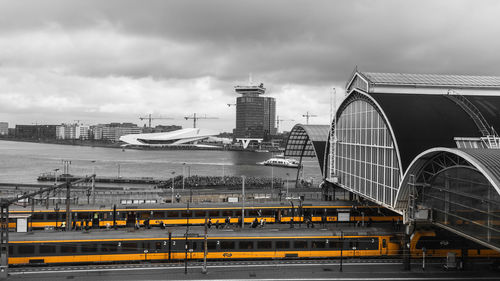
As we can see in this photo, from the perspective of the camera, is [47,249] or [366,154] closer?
[47,249]

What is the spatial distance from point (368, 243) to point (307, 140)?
1473 inches

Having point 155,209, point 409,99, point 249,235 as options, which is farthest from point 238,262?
point 409,99

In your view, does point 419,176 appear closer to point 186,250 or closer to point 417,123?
point 417,123

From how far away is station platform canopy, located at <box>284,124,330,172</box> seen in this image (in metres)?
47.3

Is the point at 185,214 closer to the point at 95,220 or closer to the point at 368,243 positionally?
the point at 95,220

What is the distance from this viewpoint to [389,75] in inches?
1480

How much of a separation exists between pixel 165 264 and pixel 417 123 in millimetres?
18585

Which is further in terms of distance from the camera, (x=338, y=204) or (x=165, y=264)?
(x=338, y=204)

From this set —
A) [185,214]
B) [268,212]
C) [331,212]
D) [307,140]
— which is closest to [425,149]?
[331,212]

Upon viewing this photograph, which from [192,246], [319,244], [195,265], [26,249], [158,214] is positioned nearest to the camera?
[26,249]

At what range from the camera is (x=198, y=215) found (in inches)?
1256

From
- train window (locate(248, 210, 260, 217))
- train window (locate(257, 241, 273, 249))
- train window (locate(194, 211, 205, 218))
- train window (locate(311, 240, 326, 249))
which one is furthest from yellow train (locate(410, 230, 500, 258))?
train window (locate(194, 211, 205, 218))

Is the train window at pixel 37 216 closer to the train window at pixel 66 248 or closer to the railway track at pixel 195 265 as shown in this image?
the railway track at pixel 195 265

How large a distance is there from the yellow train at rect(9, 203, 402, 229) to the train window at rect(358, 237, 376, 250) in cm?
828
